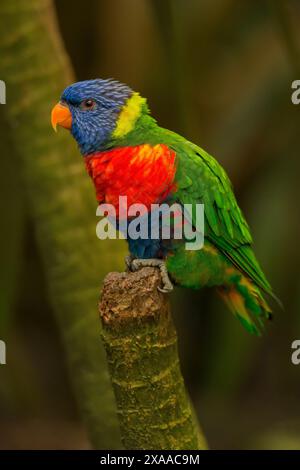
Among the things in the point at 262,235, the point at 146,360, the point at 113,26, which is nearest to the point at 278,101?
the point at 262,235

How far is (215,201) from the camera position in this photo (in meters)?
1.93

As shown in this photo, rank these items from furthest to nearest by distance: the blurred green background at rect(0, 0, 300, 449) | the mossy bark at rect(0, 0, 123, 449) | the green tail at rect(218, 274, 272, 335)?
1. the blurred green background at rect(0, 0, 300, 449)
2. the mossy bark at rect(0, 0, 123, 449)
3. the green tail at rect(218, 274, 272, 335)

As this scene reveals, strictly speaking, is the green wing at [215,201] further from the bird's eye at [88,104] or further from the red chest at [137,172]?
the bird's eye at [88,104]

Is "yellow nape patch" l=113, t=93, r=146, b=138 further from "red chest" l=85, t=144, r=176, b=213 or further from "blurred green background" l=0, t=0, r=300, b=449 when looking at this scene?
"blurred green background" l=0, t=0, r=300, b=449

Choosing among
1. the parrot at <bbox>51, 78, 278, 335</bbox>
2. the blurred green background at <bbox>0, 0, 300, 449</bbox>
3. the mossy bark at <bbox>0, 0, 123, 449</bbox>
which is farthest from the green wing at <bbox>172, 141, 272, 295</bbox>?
the blurred green background at <bbox>0, 0, 300, 449</bbox>

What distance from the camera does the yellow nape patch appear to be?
1815 mm

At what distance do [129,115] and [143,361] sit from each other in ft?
1.90

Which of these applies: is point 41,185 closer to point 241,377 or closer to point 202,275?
point 202,275

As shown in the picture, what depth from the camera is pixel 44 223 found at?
2.39 m

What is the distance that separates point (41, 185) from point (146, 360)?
0.75 metres

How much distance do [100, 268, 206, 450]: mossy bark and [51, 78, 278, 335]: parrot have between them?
8 centimetres

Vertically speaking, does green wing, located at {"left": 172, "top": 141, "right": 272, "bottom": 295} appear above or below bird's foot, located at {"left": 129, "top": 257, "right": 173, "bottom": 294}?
above

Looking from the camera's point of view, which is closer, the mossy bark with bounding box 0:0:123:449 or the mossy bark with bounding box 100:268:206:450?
the mossy bark with bounding box 100:268:206:450

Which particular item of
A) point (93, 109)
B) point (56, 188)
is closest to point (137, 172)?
point (93, 109)
